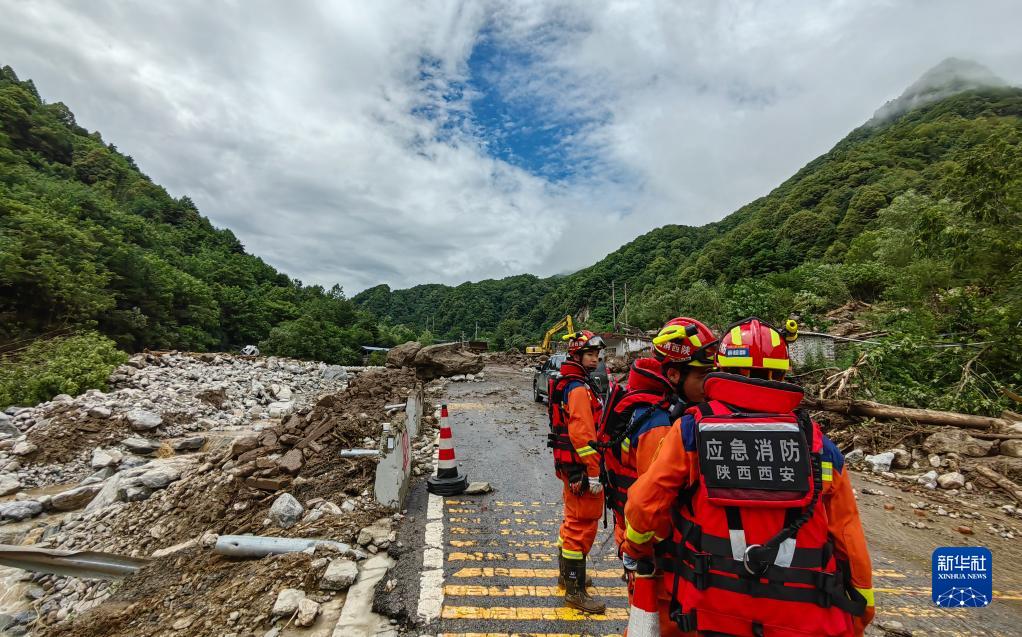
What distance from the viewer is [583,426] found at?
3248 mm

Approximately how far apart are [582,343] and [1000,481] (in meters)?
6.27

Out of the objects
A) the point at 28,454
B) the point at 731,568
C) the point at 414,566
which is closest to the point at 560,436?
the point at 414,566

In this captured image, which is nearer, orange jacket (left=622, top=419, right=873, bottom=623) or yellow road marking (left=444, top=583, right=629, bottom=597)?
orange jacket (left=622, top=419, right=873, bottom=623)

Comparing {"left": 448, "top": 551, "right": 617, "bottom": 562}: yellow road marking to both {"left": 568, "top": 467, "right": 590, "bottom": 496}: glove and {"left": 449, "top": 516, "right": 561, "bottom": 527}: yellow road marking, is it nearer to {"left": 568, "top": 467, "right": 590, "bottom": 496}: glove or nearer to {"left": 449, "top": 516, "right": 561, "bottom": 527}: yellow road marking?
{"left": 449, "top": 516, "right": 561, "bottom": 527}: yellow road marking

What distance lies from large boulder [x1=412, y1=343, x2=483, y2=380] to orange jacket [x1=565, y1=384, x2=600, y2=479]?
54.5 ft

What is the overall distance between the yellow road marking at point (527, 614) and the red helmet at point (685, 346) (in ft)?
6.60

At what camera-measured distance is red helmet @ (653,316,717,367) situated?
2.32 m

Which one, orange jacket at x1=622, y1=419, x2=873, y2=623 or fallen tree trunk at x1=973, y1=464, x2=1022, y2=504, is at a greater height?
orange jacket at x1=622, y1=419, x2=873, y2=623

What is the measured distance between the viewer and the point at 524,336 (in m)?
80.9

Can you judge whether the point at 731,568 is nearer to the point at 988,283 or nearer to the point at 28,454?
the point at 988,283

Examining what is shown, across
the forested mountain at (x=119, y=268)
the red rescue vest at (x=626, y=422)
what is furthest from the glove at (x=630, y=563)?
the forested mountain at (x=119, y=268)

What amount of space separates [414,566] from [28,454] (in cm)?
1012

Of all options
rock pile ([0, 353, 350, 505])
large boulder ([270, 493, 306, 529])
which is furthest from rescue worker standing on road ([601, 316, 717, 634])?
rock pile ([0, 353, 350, 505])

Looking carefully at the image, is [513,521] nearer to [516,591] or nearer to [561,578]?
[516,591]
